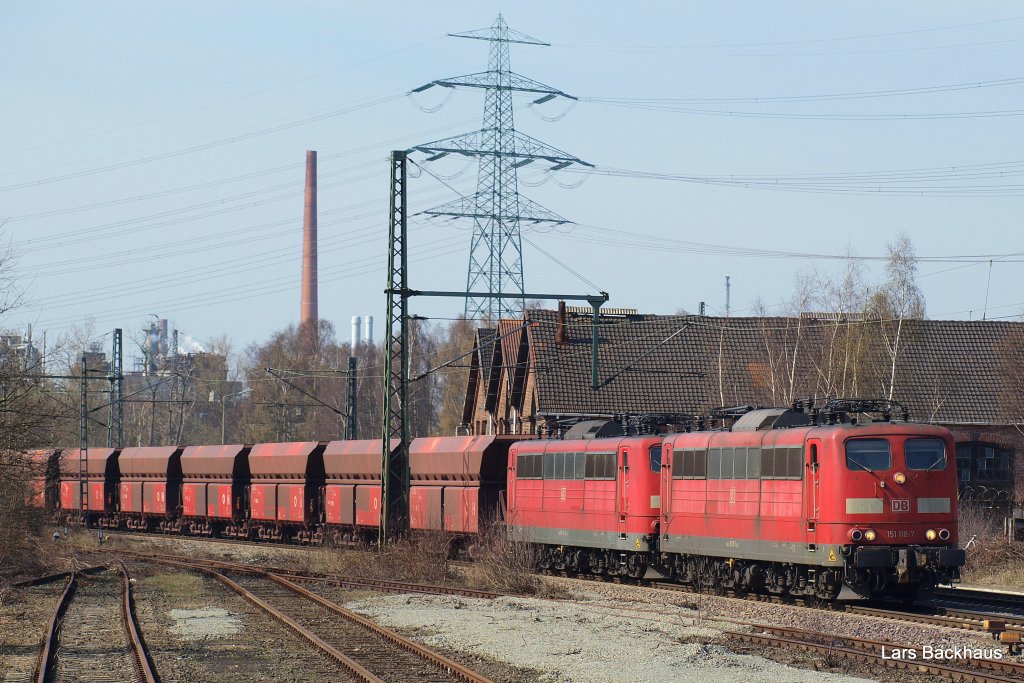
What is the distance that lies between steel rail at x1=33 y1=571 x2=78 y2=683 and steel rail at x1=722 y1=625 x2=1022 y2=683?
8644 mm

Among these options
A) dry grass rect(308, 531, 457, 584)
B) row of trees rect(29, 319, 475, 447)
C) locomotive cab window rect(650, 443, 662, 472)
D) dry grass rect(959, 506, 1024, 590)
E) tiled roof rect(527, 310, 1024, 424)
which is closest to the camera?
locomotive cab window rect(650, 443, 662, 472)

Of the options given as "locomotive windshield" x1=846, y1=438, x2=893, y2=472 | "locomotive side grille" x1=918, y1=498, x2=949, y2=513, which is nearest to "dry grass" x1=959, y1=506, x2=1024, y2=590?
"locomotive side grille" x1=918, y1=498, x2=949, y2=513

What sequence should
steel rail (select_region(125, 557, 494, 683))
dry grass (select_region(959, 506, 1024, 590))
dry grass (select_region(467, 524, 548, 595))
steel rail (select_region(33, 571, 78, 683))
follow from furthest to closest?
dry grass (select_region(959, 506, 1024, 590)), dry grass (select_region(467, 524, 548, 595)), steel rail (select_region(33, 571, 78, 683)), steel rail (select_region(125, 557, 494, 683))

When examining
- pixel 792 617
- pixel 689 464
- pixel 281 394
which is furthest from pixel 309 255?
pixel 792 617

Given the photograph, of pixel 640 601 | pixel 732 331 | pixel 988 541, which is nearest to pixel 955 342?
pixel 732 331

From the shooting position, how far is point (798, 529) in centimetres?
2164

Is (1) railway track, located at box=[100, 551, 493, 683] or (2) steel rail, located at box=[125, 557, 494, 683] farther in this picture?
(1) railway track, located at box=[100, 551, 493, 683]

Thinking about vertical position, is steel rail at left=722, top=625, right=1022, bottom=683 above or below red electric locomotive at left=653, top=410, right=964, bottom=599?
below

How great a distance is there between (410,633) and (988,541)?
1751 cm

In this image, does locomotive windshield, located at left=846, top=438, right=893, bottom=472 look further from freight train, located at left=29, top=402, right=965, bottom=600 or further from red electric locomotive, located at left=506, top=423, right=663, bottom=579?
red electric locomotive, located at left=506, top=423, right=663, bottom=579

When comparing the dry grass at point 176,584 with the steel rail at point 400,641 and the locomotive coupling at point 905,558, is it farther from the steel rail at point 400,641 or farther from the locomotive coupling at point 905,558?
the locomotive coupling at point 905,558

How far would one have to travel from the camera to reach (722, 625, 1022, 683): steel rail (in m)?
14.1

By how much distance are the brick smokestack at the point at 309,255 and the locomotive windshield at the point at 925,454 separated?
96.7 m

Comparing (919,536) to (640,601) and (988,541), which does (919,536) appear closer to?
(640,601)
